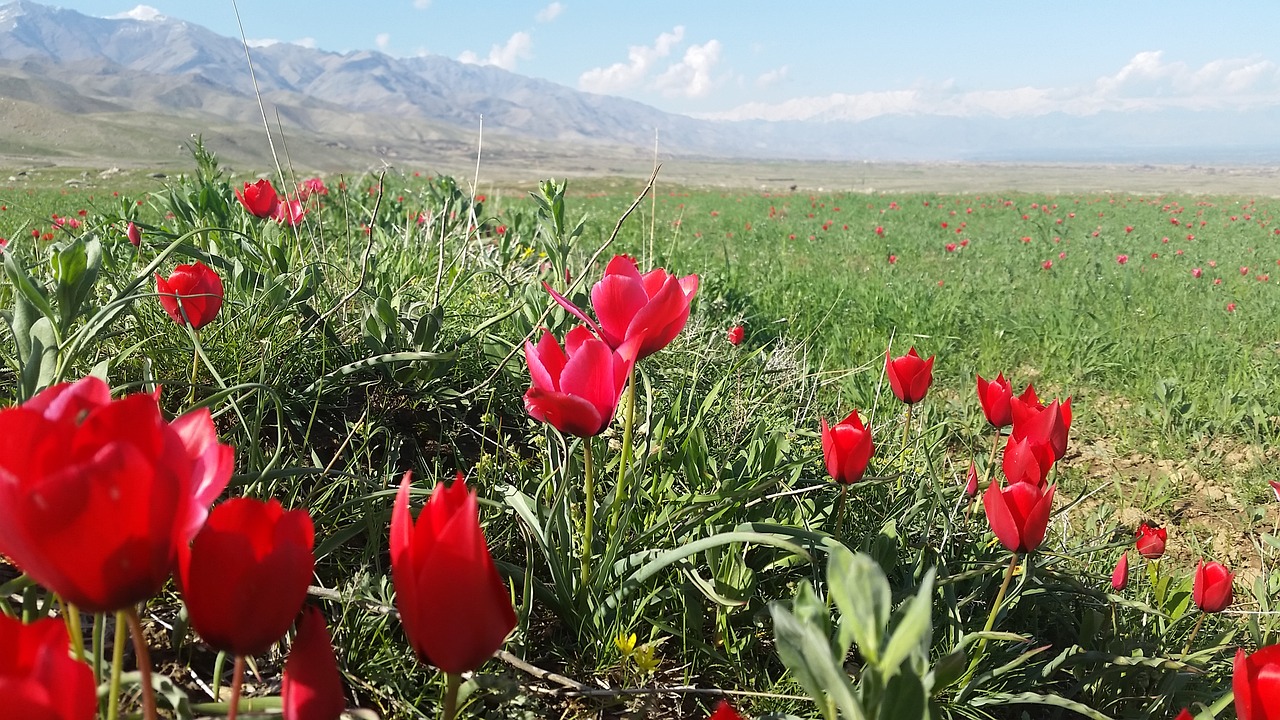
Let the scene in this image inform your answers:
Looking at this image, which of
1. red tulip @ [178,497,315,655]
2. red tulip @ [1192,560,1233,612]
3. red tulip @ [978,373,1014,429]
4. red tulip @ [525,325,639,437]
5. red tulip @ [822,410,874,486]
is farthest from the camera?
red tulip @ [978,373,1014,429]

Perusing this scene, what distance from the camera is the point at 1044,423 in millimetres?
1308

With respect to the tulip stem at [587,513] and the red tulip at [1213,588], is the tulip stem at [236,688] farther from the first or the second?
the red tulip at [1213,588]

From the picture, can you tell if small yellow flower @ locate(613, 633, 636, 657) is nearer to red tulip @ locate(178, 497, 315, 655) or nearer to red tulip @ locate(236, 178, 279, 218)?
red tulip @ locate(178, 497, 315, 655)

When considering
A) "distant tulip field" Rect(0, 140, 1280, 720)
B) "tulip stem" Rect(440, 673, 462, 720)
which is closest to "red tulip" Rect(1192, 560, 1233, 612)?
"distant tulip field" Rect(0, 140, 1280, 720)

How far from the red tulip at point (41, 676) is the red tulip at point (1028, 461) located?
4.02 ft

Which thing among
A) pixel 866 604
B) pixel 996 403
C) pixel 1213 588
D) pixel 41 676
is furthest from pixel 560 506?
pixel 1213 588

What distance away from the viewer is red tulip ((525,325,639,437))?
3.00ft

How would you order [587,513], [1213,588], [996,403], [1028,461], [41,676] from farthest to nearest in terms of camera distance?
[996,403], [1213,588], [1028,461], [587,513], [41,676]

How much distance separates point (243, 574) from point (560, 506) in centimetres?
74

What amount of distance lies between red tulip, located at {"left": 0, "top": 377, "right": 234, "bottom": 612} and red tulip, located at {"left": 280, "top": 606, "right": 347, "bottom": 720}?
0.35ft

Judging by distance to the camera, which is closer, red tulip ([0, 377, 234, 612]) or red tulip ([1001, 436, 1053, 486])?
red tulip ([0, 377, 234, 612])

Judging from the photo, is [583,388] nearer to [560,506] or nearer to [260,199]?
[560,506]

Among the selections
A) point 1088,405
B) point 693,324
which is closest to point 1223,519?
point 1088,405

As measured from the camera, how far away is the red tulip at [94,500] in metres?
0.43
